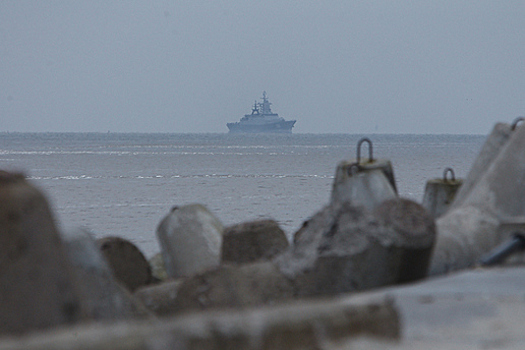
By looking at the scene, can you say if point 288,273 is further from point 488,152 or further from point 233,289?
point 488,152

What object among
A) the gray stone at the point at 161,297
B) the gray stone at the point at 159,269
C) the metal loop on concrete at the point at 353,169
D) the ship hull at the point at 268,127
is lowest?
the ship hull at the point at 268,127

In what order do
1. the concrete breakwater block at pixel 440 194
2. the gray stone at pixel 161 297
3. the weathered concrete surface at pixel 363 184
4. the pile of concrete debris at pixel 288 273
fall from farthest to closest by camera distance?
the concrete breakwater block at pixel 440 194 < the weathered concrete surface at pixel 363 184 < the gray stone at pixel 161 297 < the pile of concrete debris at pixel 288 273

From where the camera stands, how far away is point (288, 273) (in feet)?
14.2

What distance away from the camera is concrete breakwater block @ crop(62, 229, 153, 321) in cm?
383

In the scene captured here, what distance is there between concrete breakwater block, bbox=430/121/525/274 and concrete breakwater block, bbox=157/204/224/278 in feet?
6.11

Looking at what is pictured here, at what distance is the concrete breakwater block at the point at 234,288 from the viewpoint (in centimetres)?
417

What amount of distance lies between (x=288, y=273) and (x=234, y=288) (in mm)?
304

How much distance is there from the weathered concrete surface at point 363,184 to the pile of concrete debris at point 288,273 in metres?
0.01

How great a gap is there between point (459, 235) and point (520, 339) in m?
2.40

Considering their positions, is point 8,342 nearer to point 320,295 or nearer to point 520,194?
point 320,295

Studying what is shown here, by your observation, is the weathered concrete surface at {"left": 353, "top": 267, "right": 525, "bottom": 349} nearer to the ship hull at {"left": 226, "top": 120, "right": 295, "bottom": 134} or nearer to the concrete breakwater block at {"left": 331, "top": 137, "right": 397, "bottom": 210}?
the concrete breakwater block at {"left": 331, "top": 137, "right": 397, "bottom": 210}

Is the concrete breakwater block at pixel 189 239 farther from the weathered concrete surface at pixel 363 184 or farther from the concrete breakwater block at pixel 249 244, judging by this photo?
the weathered concrete surface at pixel 363 184

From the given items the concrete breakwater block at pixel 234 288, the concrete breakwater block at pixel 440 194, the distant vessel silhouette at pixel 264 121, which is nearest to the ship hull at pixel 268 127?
the distant vessel silhouette at pixel 264 121

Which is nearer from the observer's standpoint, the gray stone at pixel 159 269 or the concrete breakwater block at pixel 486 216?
the concrete breakwater block at pixel 486 216
